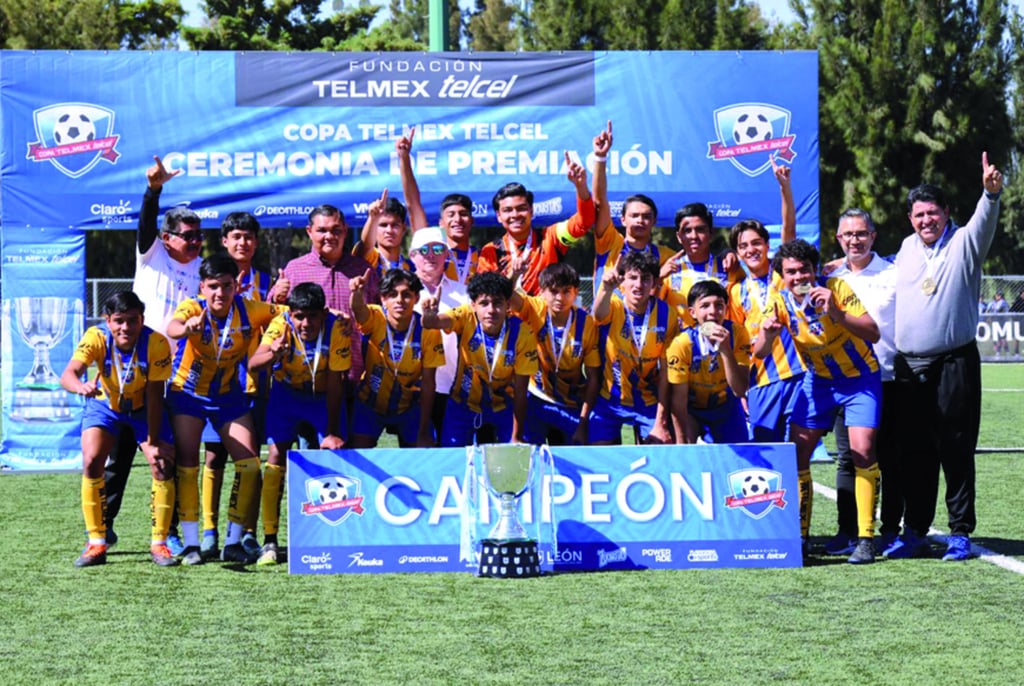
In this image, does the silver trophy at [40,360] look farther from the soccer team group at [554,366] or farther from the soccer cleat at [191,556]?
the soccer cleat at [191,556]

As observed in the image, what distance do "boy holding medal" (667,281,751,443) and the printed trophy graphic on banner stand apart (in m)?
0.98

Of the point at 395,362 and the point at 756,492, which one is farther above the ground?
the point at 395,362

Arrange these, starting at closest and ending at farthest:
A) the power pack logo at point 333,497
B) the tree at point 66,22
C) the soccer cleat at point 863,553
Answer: the power pack logo at point 333,497 < the soccer cleat at point 863,553 < the tree at point 66,22

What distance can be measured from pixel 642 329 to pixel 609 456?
2.85 feet

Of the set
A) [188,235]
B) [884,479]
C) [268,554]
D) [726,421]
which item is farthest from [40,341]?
[884,479]

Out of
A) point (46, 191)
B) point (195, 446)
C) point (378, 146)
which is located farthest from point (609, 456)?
point (46, 191)

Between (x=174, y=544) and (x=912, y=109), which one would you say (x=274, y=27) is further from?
(x=174, y=544)

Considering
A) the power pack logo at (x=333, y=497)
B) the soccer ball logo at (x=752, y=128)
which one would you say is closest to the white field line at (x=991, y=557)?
the power pack logo at (x=333, y=497)

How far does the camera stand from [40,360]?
1215 cm

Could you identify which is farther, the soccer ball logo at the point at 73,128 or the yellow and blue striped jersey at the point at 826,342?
the soccer ball logo at the point at 73,128

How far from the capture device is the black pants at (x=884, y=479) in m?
7.73

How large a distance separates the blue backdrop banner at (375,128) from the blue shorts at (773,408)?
432 centimetres

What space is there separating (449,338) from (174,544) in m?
1.94

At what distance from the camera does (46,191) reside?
38.6 feet
